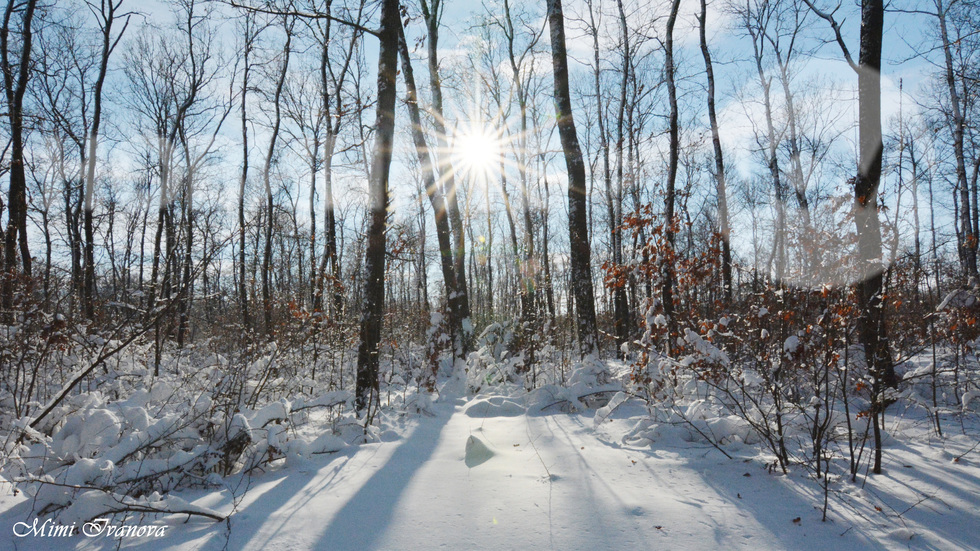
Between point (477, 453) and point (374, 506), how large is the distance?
889 millimetres

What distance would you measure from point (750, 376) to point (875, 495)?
3.48 metres

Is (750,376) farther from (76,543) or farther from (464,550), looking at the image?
(76,543)

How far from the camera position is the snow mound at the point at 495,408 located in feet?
15.7

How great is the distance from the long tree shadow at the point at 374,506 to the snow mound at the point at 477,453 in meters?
0.31

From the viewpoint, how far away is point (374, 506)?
2.20 meters

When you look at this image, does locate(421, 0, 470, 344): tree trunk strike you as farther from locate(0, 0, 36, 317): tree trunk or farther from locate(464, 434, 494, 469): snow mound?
locate(0, 0, 36, 317): tree trunk

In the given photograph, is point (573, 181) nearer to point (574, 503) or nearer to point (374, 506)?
point (574, 503)

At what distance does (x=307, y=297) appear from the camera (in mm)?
9266

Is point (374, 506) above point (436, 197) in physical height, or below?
below

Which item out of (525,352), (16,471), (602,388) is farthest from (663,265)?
(16,471)

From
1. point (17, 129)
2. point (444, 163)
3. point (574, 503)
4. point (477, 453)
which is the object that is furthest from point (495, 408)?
point (17, 129)

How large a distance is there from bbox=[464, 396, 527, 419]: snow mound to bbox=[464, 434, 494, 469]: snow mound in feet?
5.58

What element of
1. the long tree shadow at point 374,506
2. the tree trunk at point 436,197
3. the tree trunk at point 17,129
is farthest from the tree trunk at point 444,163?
the tree trunk at point 17,129

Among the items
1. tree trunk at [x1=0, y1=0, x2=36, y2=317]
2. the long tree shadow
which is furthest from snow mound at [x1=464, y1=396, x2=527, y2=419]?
tree trunk at [x1=0, y1=0, x2=36, y2=317]
